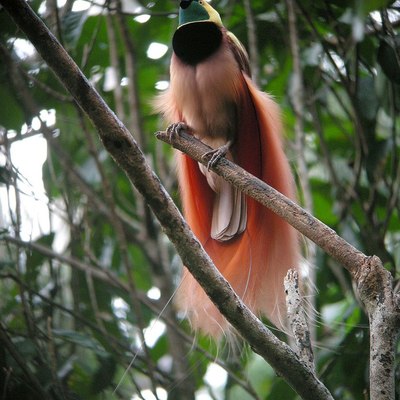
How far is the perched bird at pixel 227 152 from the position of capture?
221 cm

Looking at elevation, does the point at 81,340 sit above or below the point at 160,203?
below

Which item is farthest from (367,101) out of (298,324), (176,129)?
(298,324)

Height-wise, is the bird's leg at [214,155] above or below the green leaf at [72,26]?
below

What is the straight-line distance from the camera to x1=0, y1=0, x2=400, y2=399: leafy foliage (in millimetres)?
A: 2404

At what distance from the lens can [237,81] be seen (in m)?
2.42

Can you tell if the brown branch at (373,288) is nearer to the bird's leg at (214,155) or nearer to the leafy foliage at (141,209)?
the bird's leg at (214,155)

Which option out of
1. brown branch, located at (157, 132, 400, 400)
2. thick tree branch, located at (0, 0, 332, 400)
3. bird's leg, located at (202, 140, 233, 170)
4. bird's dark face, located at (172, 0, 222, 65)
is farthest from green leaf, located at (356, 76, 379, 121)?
thick tree branch, located at (0, 0, 332, 400)

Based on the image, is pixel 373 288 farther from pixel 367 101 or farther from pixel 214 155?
pixel 367 101

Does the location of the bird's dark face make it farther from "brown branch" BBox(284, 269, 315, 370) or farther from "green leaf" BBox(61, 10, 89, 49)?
"brown branch" BBox(284, 269, 315, 370)

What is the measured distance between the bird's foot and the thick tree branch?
1.57 feet

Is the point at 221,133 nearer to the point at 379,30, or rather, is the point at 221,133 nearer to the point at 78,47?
the point at 379,30

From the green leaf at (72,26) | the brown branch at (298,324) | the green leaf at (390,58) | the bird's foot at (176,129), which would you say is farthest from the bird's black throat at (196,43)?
the brown branch at (298,324)

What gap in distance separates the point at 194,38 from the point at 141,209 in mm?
789

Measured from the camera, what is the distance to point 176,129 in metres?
2.25
